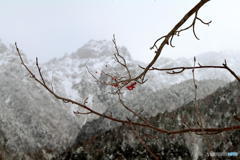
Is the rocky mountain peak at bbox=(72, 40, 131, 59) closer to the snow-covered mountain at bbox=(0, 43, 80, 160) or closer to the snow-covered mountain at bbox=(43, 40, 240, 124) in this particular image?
the snow-covered mountain at bbox=(43, 40, 240, 124)

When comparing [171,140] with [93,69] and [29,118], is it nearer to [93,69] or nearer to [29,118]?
[29,118]

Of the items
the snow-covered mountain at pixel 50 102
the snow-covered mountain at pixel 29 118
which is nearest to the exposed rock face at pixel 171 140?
the snow-covered mountain at pixel 50 102

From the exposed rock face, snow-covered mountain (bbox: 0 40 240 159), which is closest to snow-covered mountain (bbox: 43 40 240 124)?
snow-covered mountain (bbox: 0 40 240 159)

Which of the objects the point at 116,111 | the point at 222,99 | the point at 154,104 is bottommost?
the point at 222,99

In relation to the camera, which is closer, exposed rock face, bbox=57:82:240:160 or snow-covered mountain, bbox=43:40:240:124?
exposed rock face, bbox=57:82:240:160

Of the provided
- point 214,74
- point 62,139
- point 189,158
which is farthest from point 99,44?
point 189,158

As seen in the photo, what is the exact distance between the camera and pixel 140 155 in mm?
33594

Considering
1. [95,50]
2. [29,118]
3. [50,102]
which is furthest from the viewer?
[95,50]

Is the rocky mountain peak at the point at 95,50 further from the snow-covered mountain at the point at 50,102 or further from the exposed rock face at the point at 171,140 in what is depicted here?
the exposed rock face at the point at 171,140

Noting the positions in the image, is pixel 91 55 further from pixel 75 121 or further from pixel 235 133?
pixel 235 133

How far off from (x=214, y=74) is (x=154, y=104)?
101893mm

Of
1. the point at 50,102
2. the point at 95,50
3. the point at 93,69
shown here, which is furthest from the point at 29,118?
the point at 95,50

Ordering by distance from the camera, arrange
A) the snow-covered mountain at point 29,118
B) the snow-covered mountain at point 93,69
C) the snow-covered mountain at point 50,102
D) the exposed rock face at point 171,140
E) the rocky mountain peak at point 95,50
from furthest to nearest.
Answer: the rocky mountain peak at point 95,50 → the snow-covered mountain at point 93,69 → the snow-covered mountain at point 29,118 → the snow-covered mountain at point 50,102 → the exposed rock face at point 171,140

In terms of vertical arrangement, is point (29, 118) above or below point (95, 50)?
below
